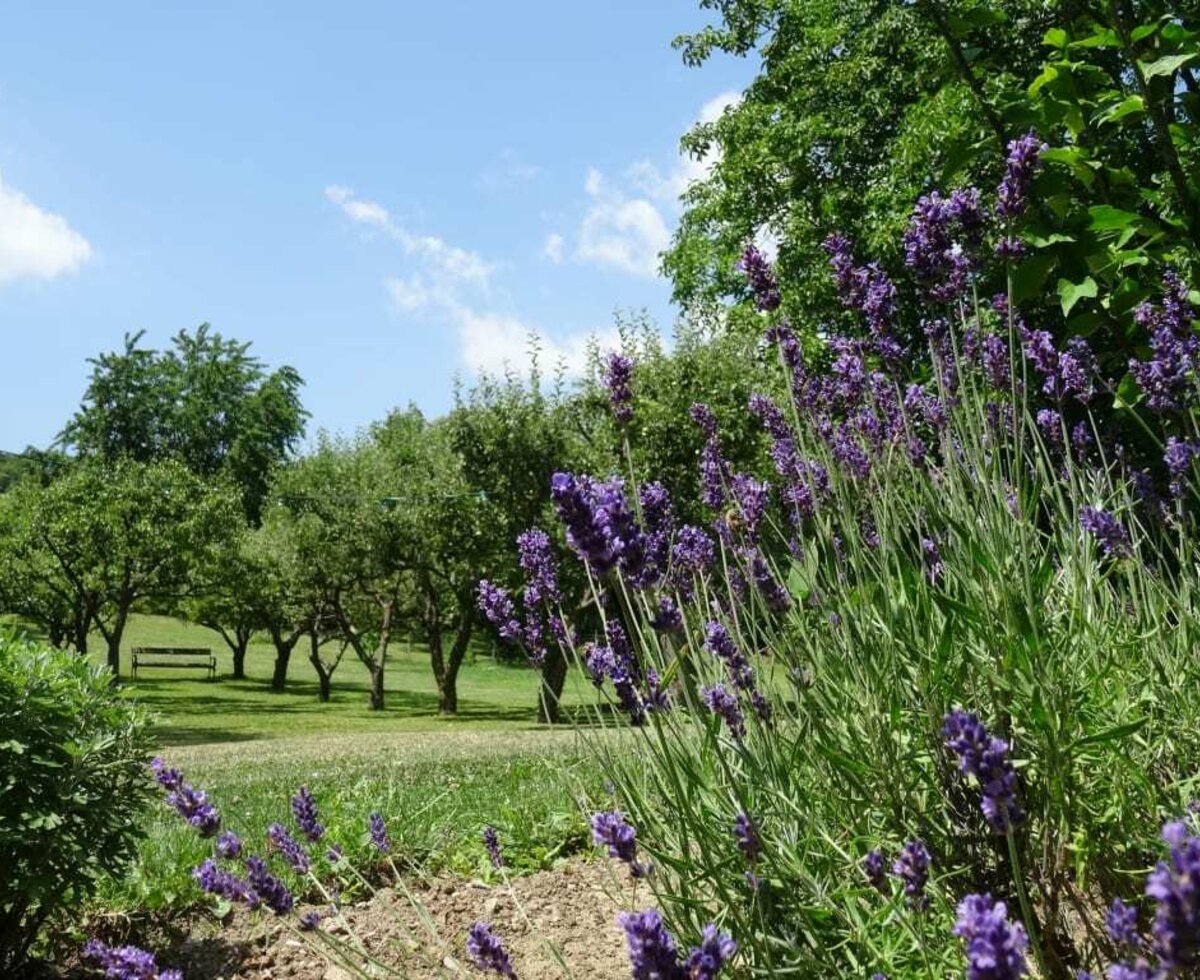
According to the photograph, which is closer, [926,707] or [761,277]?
[926,707]

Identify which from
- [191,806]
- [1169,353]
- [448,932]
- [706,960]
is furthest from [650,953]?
[448,932]

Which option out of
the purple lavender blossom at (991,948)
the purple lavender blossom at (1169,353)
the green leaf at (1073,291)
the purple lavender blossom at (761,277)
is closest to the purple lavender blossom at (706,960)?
the purple lavender blossom at (991,948)

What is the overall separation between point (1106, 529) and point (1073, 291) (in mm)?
654

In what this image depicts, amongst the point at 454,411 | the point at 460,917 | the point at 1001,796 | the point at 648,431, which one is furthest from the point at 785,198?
the point at 1001,796

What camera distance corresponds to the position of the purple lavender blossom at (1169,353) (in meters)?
2.66

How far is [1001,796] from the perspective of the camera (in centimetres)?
122

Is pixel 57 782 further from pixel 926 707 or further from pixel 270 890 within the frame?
pixel 926 707

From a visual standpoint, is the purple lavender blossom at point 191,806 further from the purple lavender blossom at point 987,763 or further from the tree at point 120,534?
the tree at point 120,534

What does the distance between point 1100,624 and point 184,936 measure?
3715mm

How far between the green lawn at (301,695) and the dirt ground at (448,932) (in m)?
0.94

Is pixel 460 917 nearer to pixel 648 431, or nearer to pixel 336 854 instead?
pixel 336 854

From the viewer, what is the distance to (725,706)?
2283mm

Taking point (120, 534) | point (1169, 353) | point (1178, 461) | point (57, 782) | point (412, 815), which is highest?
point (120, 534)

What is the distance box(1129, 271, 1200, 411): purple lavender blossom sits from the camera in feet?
8.73
